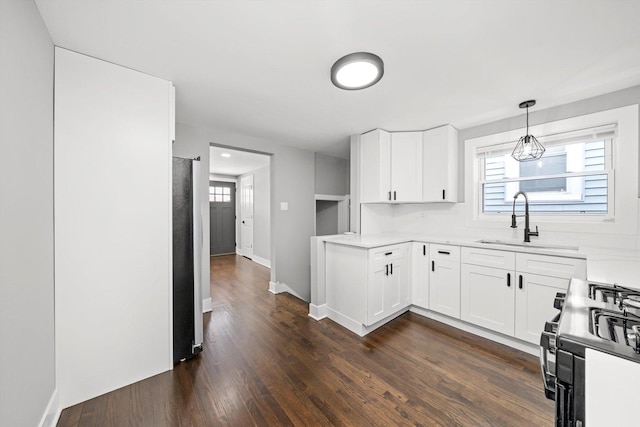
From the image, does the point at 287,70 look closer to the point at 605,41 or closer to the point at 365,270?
the point at 365,270

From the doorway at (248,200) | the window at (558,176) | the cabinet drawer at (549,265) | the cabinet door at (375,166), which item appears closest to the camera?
the cabinet drawer at (549,265)

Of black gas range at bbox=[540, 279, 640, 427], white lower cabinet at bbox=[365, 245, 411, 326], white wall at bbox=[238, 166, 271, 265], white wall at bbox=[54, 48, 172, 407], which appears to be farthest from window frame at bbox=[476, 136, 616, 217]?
white wall at bbox=[238, 166, 271, 265]

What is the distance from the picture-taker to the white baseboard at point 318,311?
2730mm

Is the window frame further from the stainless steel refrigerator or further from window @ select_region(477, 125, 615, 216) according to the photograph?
the stainless steel refrigerator

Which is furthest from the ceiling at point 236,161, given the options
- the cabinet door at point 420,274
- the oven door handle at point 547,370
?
the oven door handle at point 547,370

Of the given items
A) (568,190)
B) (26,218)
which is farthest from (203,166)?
(568,190)

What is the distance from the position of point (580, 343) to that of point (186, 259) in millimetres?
2237

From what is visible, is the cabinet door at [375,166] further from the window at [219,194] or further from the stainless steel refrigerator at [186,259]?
the window at [219,194]

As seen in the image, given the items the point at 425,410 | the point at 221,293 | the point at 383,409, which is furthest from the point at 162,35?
the point at 221,293

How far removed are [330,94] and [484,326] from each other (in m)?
2.63

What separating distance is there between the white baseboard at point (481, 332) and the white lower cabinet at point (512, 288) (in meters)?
0.08

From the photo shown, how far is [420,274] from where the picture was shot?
2.77m

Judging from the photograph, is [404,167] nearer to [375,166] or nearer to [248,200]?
[375,166]

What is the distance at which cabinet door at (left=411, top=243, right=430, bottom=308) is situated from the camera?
2723 millimetres
